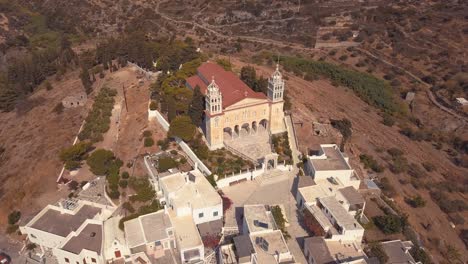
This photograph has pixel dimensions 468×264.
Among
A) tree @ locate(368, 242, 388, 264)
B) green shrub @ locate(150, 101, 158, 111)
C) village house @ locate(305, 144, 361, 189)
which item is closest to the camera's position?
tree @ locate(368, 242, 388, 264)

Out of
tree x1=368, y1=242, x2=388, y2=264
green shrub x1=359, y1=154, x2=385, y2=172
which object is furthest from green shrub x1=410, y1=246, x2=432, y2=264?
green shrub x1=359, y1=154, x2=385, y2=172

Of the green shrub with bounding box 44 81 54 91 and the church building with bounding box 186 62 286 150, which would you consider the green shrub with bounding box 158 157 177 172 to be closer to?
the church building with bounding box 186 62 286 150

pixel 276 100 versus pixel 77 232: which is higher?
pixel 276 100

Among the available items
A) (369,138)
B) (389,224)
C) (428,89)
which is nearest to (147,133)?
(389,224)

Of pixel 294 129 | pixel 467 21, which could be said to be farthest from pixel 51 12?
pixel 467 21

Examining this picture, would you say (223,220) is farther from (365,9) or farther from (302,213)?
(365,9)

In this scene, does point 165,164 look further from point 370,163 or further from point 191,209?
point 370,163

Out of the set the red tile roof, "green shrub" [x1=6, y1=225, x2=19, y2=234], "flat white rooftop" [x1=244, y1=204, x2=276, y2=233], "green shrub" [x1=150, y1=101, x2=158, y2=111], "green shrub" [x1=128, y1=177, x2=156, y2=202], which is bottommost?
"green shrub" [x1=6, y1=225, x2=19, y2=234]
